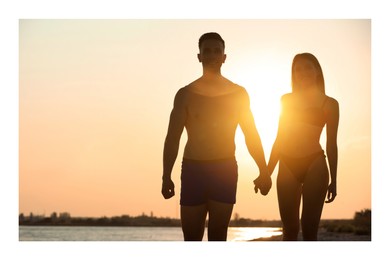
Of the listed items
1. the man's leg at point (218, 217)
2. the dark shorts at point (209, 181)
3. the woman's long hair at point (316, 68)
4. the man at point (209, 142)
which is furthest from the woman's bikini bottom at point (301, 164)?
the man's leg at point (218, 217)

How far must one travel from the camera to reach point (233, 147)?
9.74 m

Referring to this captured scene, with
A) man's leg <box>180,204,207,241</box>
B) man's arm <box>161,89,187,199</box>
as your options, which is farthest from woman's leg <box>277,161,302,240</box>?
man's arm <box>161,89,187,199</box>

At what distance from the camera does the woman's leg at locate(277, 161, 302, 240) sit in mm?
10359

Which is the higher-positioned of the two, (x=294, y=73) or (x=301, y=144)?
(x=294, y=73)

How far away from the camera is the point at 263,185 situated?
33.4ft

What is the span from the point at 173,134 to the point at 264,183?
135 cm

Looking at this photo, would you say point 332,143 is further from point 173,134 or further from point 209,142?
point 173,134

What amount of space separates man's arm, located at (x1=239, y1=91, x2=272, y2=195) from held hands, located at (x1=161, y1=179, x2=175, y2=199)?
111 centimetres

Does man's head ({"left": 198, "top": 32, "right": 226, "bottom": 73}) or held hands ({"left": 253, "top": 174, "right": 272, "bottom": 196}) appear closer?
man's head ({"left": 198, "top": 32, "right": 226, "bottom": 73})

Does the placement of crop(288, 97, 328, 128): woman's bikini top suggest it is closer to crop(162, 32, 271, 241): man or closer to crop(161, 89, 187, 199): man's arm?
crop(162, 32, 271, 241): man
